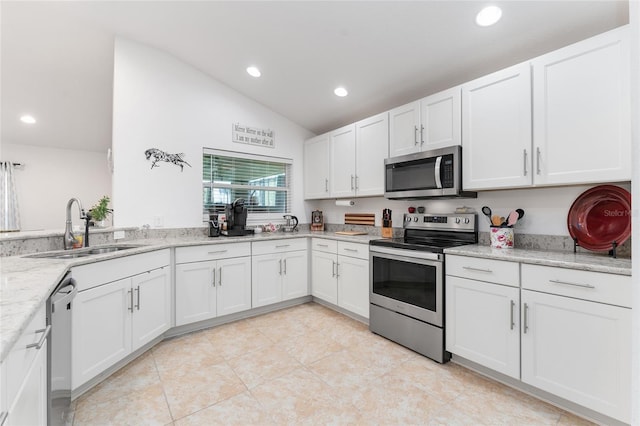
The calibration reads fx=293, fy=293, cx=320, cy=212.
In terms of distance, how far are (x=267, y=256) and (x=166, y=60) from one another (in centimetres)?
239

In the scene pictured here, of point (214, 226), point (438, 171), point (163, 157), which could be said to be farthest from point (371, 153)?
point (163, 157)

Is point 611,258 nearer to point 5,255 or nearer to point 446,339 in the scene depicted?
point 446,339

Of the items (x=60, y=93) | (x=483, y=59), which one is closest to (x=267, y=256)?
(x=483, y=59)

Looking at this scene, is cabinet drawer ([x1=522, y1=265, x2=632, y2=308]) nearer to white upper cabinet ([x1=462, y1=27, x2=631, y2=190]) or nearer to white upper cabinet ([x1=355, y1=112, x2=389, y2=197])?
white upper cabinet ([x1=462, y1=27, x2=631, y2=190])

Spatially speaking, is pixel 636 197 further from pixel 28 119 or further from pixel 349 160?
pixel 28 119

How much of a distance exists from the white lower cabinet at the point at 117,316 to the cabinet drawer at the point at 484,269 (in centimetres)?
239

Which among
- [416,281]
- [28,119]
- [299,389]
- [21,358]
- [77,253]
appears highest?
[28,119]

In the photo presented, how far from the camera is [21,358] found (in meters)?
0.86

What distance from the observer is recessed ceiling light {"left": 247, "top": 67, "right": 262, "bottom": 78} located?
3.17 m

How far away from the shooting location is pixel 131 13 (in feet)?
8.47

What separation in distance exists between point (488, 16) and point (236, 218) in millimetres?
2890

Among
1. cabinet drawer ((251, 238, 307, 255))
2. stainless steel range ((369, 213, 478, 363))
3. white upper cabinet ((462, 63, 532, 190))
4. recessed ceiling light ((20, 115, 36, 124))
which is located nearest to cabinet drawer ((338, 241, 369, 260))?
stainless steel range ((369, 213, 478, 363))

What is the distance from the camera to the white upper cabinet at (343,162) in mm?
3449

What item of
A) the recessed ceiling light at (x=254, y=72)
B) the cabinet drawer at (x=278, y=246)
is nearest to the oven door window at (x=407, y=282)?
the cabinet drawer at (x=278, y=246)
